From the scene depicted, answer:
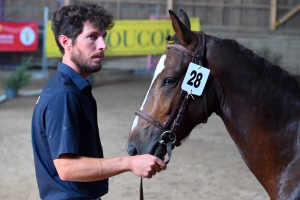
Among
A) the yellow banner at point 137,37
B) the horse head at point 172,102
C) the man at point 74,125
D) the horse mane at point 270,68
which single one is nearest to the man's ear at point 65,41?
the man at point 74,125

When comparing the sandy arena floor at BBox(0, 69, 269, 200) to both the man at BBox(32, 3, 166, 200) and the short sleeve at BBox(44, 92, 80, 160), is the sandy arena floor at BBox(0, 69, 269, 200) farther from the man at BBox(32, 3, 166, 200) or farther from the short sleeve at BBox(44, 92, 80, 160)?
the short sleeve at BBox(44, 92, 80, 160)

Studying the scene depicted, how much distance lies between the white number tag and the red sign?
359 inches

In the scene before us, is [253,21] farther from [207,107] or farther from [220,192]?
[207,107]

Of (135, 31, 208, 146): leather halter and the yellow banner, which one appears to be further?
the yellow banner

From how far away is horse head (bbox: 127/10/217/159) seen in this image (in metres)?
2.03

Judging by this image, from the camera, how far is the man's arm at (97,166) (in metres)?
1.83

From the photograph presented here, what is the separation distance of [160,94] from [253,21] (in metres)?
11.5

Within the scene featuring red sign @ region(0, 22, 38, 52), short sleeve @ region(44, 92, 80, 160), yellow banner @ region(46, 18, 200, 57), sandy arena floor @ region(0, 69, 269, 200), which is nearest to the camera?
short sleeve @ region(44, 92, 80, 160)

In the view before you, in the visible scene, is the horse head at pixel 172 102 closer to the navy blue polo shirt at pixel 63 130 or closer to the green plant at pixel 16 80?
the navy blue polo shirt at pixel 63 130

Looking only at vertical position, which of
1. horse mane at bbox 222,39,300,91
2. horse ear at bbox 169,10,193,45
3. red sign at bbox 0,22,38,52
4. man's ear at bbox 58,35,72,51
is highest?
horse ear at bbox 169,10,193,45

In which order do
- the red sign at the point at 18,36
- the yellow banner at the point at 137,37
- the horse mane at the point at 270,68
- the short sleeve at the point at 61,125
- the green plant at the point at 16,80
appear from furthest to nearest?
the yellow banner at the point at 137,37
the red sign at the point at 18,36
the green plant at the point at 16,80
the horse mane at the point at 270,68
the short sleeve at the point at 61,125

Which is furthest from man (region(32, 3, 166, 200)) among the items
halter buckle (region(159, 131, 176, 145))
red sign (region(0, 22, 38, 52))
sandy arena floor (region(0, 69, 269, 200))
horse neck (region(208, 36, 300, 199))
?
red sign (region(0, 22, 38, 52))

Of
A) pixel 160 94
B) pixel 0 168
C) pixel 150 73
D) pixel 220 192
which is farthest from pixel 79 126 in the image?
pixel 150 73

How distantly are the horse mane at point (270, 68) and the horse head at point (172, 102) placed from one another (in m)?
0.15
